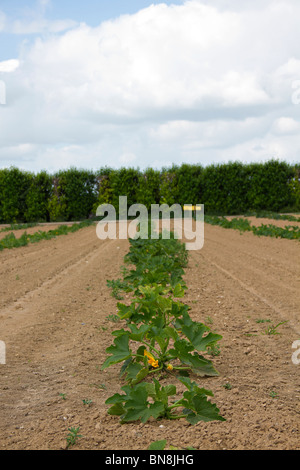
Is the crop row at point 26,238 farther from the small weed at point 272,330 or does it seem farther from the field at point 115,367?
the small weed at point 272,330

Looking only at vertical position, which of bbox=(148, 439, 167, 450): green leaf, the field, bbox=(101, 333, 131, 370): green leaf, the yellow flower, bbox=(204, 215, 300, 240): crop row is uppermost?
bbox=(204, 215, 300, 240): crop row

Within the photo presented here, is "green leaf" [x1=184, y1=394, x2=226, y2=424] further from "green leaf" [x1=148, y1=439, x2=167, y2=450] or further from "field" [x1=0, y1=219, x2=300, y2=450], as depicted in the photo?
"green leaf" [x1=148, y1=439, x2=167, y2=450]

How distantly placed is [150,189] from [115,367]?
67.4ft

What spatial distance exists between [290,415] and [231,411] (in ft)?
1.20

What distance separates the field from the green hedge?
14787 mm

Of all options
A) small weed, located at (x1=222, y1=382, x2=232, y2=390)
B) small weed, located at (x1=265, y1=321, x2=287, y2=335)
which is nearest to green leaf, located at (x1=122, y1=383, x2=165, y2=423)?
small weed, located at (x1=222, y1=382, x2=232, y2=390)

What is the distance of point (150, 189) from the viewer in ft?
79.6

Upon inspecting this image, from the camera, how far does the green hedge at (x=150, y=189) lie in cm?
2403

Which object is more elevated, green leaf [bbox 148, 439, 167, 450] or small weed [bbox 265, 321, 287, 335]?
green leaf [bbox 148, 439, 167, 450]

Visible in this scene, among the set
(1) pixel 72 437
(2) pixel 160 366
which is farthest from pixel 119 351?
(1) pixel 72 437

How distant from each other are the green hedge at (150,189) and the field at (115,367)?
14.8 m

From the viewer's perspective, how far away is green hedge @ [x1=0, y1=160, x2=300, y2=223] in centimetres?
2403

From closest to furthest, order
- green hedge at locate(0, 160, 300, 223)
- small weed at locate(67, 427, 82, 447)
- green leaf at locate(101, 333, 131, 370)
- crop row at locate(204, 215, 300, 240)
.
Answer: small weed at locate(67, 427, 82, 447) < green leaf at locate(101, 333, 131, 370) < crop row at locate(204, 215, 300, 240) < green hedge at locate(0, 160, 300, 223)

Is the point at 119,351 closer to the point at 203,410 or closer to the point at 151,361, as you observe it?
the point at 151,361
